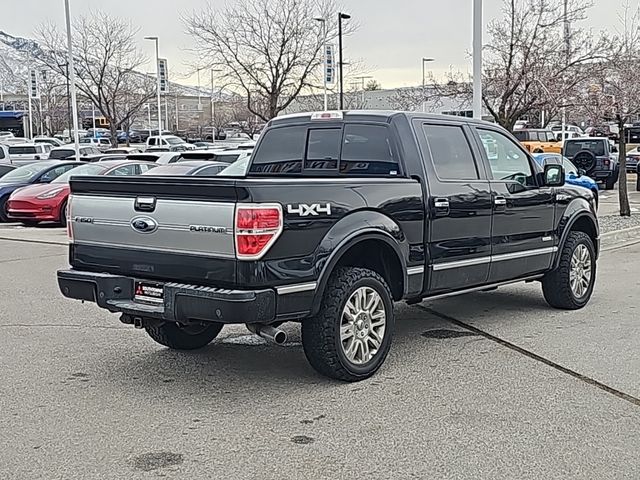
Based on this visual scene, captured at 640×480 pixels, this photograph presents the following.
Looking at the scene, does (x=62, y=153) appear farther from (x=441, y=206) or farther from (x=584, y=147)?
(x=441, y=206)

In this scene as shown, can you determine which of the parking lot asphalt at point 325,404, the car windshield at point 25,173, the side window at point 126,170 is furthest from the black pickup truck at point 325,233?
the car windshield at point 25,173

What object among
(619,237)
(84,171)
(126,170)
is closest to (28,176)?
(84,171)

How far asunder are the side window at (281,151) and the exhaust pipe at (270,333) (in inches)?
79.4

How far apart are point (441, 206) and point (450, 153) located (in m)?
0.61

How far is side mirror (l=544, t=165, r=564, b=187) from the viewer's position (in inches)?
325

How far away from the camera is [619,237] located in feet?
50.7

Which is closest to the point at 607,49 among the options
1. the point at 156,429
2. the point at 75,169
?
the point at 75,169

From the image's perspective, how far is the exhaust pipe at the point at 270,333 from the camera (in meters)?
5.64

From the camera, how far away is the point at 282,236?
5.46m

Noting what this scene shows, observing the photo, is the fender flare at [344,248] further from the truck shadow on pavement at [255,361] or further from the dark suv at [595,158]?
the dark suv at [595,158]

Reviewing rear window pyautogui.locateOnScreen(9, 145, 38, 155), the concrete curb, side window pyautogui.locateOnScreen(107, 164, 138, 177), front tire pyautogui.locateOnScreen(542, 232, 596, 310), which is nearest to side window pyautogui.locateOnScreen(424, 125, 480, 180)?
front tire pyautogui.locateOnScreen(542, 232, 596, 310)

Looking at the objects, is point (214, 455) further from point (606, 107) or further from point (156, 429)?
point (606, 107)

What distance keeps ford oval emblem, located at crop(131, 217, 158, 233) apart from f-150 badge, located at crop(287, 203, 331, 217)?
0.95 m

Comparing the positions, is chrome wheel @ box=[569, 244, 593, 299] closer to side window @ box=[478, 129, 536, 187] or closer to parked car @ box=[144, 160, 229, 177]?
side window @ box=[478, 129, 536, 187]
